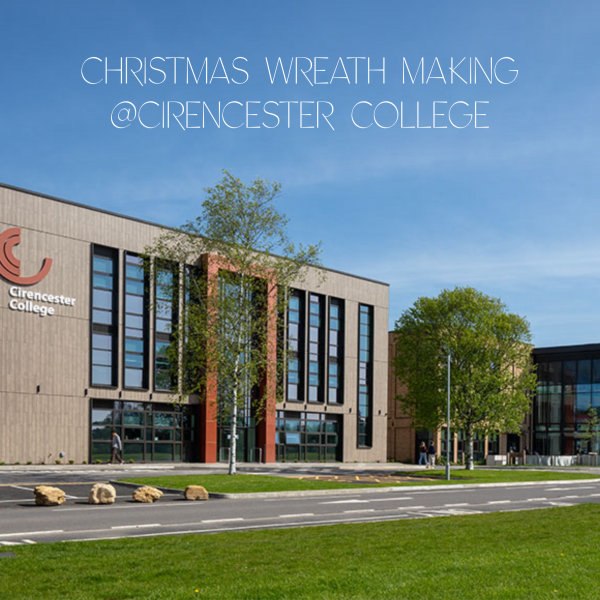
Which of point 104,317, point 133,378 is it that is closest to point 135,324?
point 104,317

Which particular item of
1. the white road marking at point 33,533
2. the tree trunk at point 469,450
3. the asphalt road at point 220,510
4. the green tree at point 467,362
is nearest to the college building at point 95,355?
the green tree at point 467,362

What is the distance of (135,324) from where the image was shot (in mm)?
45125

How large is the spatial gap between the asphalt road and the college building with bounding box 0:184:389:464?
10.7 metres

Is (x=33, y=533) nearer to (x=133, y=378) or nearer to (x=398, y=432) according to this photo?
(x=133, y=378)

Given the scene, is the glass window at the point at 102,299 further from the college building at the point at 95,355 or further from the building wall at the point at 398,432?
the building wall at the point at 398,432

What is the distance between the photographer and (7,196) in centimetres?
3941

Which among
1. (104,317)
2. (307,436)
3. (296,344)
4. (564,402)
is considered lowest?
(307,436)

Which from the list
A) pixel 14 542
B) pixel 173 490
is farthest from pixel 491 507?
pixel 14 542

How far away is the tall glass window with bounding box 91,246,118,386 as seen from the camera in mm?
43375

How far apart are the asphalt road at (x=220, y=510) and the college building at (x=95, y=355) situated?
10725 millimetres

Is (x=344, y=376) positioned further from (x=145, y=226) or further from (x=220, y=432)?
(x=145, y=226)

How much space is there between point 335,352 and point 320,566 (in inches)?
1885

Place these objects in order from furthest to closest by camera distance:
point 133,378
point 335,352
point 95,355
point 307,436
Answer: point 335,352, point 307,436, point 133,378, point 95,355

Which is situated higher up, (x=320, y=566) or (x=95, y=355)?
(x=95, y=355)
